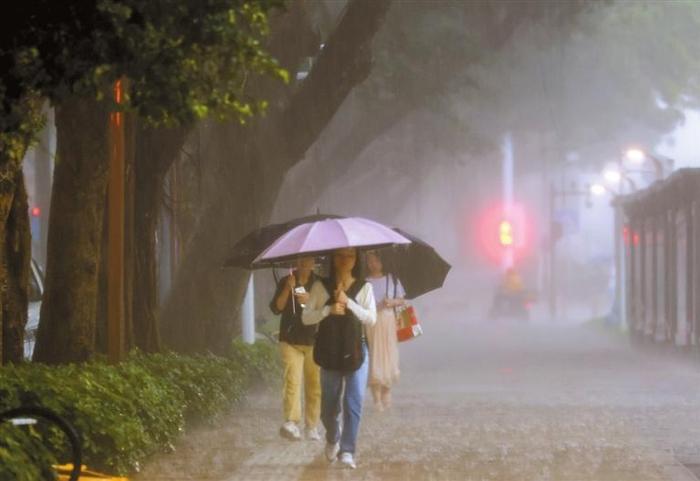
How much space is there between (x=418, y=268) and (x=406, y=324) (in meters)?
1.70

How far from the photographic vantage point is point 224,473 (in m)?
13.1

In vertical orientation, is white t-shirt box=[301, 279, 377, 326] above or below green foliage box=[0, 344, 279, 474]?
above

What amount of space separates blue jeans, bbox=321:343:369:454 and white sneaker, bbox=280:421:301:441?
1838 millimetres

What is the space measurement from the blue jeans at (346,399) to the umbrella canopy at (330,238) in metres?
0.83

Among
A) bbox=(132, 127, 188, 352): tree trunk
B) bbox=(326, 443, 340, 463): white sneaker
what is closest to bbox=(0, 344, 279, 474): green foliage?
bbox=(132, 127, 188, 352): tree trunk

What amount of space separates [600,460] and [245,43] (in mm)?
6631

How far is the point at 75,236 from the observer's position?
14859mm

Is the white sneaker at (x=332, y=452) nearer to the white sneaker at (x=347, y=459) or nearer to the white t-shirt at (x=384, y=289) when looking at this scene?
the white sneaker at (x=347, y=459)

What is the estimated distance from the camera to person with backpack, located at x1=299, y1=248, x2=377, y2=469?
1288cm

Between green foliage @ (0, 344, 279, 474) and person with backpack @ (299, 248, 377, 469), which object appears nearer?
green foliage @ (0, 344, 279, 474)

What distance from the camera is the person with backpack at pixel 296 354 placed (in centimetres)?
1495

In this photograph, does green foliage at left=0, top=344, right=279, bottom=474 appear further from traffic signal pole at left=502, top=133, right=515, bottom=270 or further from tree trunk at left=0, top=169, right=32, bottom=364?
traffic signal pole at left=502, top=133, right=515, bottom=270

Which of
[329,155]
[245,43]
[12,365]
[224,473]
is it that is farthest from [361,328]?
[329,155]

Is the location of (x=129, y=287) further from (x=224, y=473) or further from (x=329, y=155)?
(x=329, y=155)
